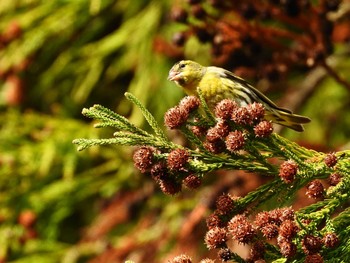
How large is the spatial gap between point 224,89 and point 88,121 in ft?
9.73

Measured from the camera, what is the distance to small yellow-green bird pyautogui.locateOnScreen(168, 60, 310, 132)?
2.62 metres

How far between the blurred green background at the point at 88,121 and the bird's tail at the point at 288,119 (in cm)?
100

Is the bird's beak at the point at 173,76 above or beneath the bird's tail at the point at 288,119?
above

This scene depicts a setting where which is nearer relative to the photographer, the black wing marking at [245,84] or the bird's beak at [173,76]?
the black wing marking at [245,84]

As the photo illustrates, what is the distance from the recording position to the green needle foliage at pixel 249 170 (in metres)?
1.60

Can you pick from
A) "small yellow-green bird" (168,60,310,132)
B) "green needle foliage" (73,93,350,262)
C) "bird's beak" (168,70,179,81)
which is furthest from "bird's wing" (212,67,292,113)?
"green needle foliage" (73,93,350,262)

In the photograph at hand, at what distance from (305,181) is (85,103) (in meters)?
3.99

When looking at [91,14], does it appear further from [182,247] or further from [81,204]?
[182,247]

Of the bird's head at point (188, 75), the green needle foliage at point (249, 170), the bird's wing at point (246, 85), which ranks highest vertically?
the bird's head at point (188, 75)

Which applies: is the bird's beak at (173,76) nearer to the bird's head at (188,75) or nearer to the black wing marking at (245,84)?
the bird's head at (188,75)

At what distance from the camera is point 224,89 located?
8.71 ft

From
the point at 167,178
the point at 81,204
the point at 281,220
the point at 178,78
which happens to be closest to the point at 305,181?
the point at 281,220

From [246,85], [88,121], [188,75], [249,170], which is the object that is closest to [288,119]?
[246,85]

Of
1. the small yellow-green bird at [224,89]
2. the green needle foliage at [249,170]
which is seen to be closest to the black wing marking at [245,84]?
the small yellow-green bird at [224,89]
